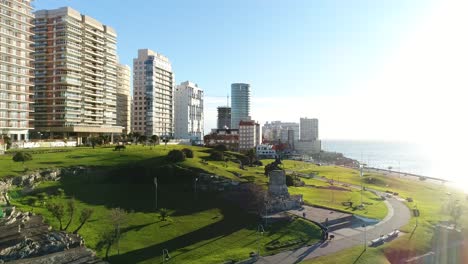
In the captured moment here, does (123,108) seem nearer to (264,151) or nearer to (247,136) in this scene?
(247,136)

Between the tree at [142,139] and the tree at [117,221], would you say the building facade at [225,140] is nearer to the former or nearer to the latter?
the tree at [142,139]

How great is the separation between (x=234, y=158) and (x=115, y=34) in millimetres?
76895

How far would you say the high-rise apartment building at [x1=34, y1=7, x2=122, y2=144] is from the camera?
129 metres

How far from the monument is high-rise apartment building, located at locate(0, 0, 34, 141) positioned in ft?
253

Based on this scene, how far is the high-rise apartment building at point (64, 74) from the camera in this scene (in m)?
129

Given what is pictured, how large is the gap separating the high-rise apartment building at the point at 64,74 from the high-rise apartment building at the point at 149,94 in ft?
134

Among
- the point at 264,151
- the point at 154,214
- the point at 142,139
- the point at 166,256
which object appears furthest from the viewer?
the point at 264,151

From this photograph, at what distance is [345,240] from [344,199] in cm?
2844

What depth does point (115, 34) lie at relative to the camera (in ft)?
515

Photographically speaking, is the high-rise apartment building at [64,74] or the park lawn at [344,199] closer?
the park lawn at [344,199]

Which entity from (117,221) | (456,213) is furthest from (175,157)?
(456,213)

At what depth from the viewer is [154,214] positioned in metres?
59.3

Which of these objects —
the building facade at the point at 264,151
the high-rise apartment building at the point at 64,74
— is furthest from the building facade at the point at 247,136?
the high-rise apartment building at the point at 64,74

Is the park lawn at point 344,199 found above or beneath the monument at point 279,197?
beneath
